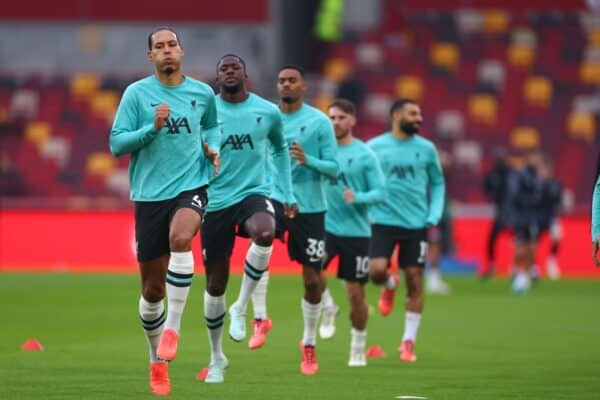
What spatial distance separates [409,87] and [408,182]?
24288 millimetres

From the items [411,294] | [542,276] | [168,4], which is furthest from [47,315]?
[168,4]

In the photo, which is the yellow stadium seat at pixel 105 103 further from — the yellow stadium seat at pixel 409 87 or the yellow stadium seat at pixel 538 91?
the yellow stadium seat at pixel 538 91

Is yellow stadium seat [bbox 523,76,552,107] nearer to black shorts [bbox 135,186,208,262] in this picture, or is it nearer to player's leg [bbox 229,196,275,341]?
player's leg [bbox 229,196,275,341]

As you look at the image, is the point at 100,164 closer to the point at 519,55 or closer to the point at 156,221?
the point at 519,55

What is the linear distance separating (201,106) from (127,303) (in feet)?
37.9

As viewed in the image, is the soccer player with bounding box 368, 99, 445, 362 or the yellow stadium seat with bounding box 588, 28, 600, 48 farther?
the yellow stadium seat with bounding box 588, 28, 600, 48

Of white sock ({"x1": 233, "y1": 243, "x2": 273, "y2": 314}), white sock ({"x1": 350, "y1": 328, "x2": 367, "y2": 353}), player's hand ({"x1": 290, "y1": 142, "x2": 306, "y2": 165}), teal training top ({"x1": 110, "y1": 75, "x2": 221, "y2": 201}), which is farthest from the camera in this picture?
white sock ({"x1": 350, "y1": 328, "x2": 367, "y2": 353})

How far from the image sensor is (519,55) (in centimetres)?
4019

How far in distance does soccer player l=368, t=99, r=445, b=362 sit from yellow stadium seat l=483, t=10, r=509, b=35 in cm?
2538

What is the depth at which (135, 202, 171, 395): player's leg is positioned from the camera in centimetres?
1103

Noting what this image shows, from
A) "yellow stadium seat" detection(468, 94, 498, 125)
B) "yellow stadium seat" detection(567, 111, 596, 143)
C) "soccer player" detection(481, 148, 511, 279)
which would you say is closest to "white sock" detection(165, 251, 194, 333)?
"soccer player" detection(481, 148, 511, 279)

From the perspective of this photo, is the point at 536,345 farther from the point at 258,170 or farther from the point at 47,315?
the point at 47,315

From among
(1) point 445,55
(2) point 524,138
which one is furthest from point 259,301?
(1) point 445,55

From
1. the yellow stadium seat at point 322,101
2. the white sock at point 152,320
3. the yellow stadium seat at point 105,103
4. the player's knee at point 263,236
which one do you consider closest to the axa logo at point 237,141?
the player's knee at point 263,236
